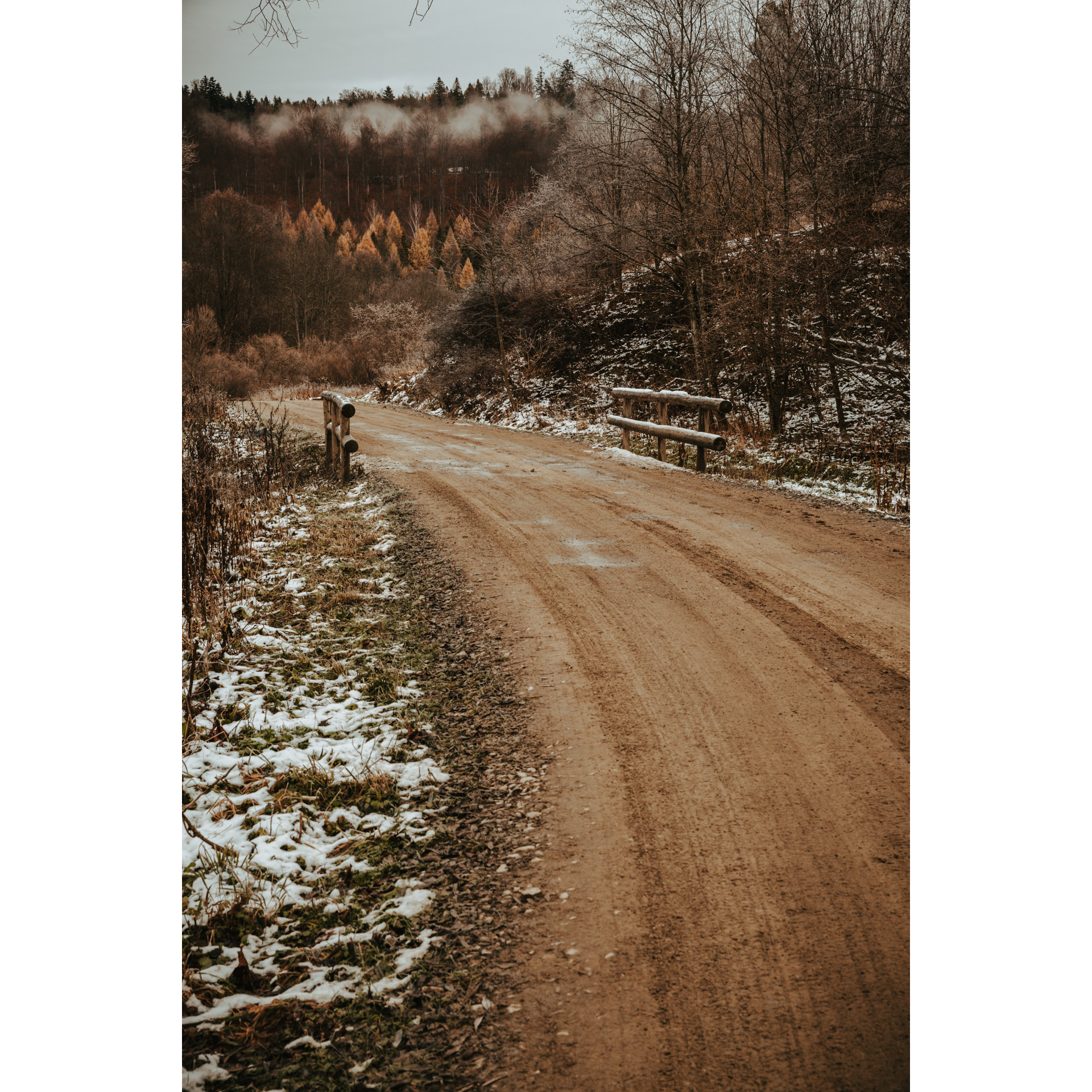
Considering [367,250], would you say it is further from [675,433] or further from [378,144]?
[378,144]

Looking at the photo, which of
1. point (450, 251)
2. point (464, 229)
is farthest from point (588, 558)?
point (450, 251)

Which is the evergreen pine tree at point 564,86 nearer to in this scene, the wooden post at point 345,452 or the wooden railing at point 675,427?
the wooden railing at point 675,427

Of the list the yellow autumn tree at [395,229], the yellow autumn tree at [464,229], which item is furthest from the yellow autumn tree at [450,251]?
the yellow autumn tree at [395,229]

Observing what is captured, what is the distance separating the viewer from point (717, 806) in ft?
9.23

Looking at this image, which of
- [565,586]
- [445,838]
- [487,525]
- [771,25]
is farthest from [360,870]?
[771,25]

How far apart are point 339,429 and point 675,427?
4478 mm

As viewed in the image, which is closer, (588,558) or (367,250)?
(588,558)

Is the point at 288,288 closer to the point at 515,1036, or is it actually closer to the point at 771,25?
the point at 771,25

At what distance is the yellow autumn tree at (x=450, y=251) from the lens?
8484mm

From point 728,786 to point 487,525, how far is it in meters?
4.32

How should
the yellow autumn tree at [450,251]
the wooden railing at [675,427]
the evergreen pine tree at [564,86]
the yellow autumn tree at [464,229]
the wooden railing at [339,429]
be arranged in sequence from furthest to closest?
1. the wooden railing at [675,427]
2. the wooden railing at [339,429]
3. the yellow autumn tree at [450,251]
4. the yellow autumn tree at [464,229]
5. the evergreen pine tree at [564,86]

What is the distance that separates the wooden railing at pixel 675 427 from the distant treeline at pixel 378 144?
5619 millimetres

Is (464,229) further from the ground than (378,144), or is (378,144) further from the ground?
(464,229)
